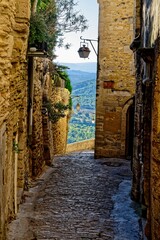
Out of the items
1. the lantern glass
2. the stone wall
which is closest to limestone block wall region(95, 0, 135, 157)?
the lantern glass

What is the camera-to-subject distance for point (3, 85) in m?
4.27

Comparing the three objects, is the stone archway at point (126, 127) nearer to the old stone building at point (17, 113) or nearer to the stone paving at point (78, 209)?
the stone paving at point (78, 209)

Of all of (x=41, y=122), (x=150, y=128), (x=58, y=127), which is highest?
(x=150, y=128)

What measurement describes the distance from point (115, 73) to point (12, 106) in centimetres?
861

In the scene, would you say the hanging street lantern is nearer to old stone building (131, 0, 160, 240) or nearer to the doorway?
the doorway

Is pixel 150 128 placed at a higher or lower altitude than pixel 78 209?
higher

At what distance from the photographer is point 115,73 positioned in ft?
46.9

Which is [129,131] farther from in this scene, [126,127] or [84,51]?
[84,51]

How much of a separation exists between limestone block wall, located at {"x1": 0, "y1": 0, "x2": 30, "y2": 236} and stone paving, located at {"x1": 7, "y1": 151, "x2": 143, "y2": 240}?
48 cm

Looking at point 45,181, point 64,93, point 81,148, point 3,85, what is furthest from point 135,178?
point 81,148

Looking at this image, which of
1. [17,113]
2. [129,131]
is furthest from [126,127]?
[17,113]

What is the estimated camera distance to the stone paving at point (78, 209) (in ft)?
20.1

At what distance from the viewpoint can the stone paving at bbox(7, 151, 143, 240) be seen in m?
6.12

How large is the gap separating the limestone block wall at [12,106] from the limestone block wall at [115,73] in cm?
692
